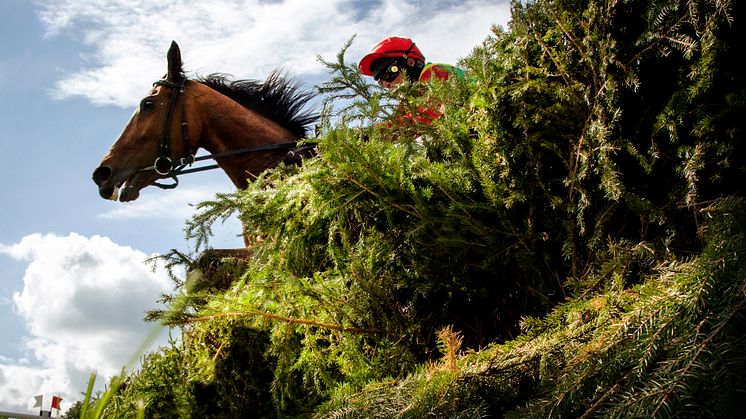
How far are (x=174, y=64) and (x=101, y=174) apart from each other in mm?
1308

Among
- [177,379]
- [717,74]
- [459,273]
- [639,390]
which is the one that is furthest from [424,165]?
[177,379]

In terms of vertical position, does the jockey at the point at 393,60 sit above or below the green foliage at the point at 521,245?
above

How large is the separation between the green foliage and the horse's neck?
303 centimetres

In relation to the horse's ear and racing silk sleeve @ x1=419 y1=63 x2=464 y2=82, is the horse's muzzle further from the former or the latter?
racing silk sleeve @ x1=419 y1=63 x2=464 y2=82

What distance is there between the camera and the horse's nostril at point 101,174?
6599mm

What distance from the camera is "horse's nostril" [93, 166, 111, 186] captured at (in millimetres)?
6599

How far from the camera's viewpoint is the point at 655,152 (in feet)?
6.30

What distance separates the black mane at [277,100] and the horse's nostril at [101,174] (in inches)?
55.3

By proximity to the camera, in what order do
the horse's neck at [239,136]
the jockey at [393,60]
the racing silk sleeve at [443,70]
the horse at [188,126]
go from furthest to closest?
the jockey at [393,60]
the horse at [188,126]
the horse's neck at [239,136]
the racing silk sleeve at [443,70]

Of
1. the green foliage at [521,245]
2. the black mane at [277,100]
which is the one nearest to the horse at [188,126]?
the black mane at [277,100]

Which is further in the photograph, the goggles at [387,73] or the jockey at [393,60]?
the jockey at [393,60]

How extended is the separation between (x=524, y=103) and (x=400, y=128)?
29.8 inches

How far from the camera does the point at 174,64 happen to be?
21.7 ft

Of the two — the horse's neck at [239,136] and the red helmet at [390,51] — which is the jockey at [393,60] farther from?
the horse's neck at [239,136]
